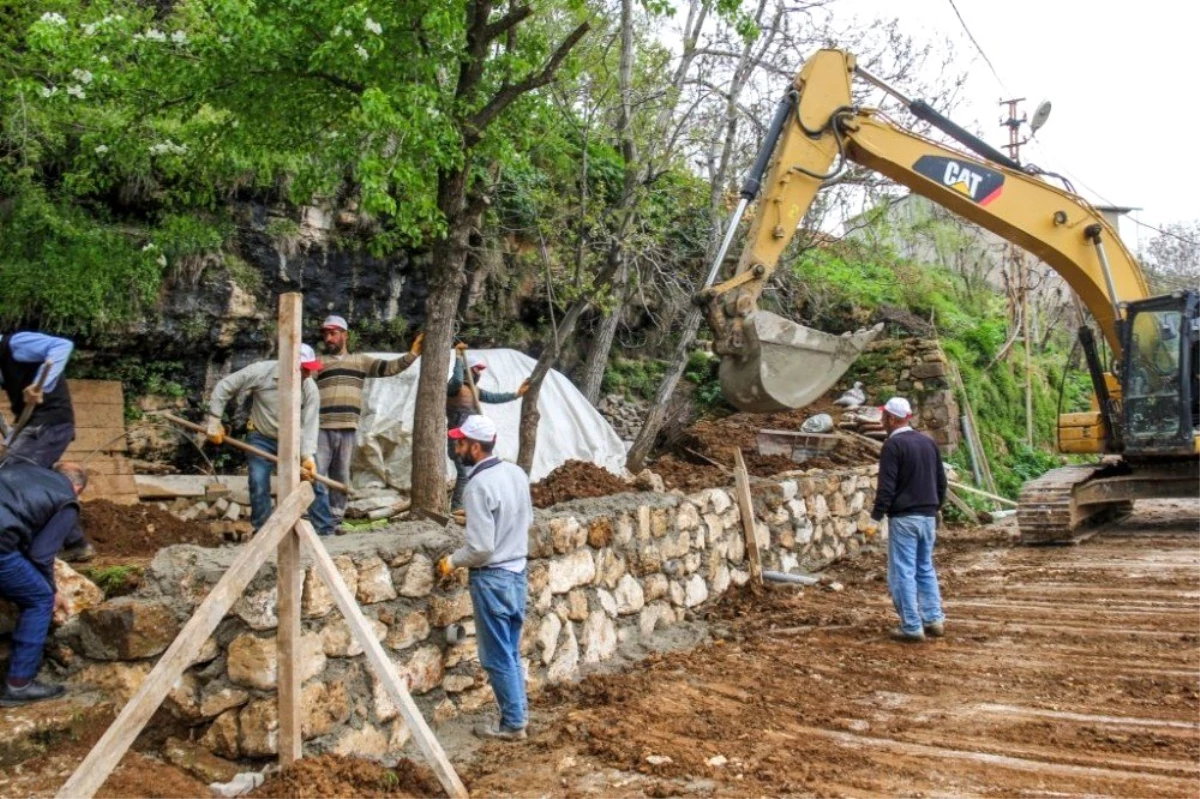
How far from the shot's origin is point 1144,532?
12.4 meters

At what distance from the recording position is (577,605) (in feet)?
20.4

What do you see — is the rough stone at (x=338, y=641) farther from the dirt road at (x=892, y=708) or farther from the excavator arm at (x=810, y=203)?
the excavator arm at (x=810, y=203)

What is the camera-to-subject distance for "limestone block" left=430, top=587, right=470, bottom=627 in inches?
204

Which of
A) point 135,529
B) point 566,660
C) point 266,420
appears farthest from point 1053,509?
point 135,529

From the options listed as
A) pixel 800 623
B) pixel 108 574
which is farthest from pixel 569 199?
pixel 108 574

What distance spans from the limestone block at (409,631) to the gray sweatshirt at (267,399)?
6.59 ft

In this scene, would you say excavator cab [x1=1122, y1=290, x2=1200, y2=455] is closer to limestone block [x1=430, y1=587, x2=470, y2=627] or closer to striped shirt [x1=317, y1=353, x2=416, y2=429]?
striped shirt [x1=317, y1=353, x2=416, y2=429]

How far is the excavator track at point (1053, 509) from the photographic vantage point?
36.7ft

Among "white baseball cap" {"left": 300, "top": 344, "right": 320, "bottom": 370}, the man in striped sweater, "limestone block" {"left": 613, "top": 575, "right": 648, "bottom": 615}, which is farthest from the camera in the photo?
the man in striped sweater

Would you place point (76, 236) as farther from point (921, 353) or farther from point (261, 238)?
point (921, 353)

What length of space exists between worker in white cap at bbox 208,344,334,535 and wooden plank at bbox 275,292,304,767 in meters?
2.44

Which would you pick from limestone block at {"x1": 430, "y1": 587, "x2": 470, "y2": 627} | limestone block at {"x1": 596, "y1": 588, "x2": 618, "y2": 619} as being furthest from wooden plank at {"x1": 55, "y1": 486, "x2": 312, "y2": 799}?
limestone block at {"x1": 596, "y1": 588, "x2": 618, "y2": 619}

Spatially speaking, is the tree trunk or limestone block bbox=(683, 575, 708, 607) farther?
the tree trunk

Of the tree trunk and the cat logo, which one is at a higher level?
the cat logo
